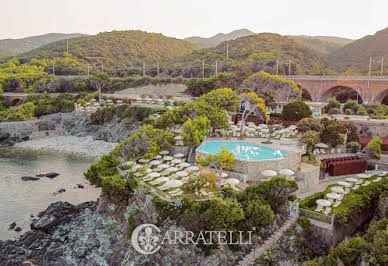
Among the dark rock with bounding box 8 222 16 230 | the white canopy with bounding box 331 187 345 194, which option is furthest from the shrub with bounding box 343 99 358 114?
the dark rock with bounding box 8 222 16 230

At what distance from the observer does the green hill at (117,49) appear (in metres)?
99.6

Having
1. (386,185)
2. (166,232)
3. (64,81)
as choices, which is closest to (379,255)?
(386,185)

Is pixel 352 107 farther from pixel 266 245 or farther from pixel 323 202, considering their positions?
pixel 266 245

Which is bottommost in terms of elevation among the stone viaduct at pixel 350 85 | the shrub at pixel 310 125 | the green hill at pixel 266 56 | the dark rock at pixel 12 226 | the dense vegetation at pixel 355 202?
the dark rock at pixel 12 226

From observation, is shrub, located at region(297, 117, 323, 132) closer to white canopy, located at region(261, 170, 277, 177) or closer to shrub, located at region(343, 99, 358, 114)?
white canopy, located at region(261, 170, 277, 177)

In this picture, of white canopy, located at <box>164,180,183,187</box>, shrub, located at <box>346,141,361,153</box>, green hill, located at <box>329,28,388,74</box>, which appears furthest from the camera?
green hill, located at <box>329,28,388,74</box>

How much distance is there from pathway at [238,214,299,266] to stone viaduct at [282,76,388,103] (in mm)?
37174

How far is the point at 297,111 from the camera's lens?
32.7m

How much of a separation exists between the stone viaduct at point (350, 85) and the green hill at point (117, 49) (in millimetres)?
63888

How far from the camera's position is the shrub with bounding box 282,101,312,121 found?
32.4 metres

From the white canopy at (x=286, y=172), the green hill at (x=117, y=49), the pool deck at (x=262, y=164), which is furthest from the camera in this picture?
the green hill at (x=117, y=49)

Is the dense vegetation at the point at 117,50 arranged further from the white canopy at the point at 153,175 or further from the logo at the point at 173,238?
the logo at the point at 173,238

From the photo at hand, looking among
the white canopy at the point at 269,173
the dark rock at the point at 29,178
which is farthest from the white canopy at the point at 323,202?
the dark rock at the point at 29,178

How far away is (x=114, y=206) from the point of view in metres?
20.2
